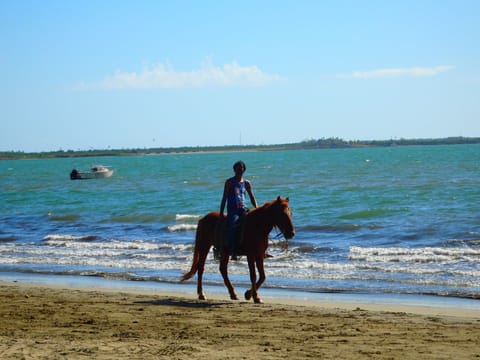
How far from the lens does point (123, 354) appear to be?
796 cm

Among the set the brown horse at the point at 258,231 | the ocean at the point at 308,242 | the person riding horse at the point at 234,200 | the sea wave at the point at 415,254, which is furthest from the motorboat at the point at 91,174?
the person riding horse at the point at 234,200

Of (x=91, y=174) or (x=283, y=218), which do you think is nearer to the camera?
(x=283, y=218)

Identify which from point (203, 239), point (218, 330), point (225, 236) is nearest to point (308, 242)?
point (203, 239)

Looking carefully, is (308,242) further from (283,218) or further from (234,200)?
(283,218)

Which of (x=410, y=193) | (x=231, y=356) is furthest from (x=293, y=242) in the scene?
(x=410, y=193)

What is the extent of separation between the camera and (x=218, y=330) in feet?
30.9

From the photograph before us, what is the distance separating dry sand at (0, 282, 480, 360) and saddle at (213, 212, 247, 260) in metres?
0.84

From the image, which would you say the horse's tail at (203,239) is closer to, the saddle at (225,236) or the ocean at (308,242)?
the saddle at (225,236)

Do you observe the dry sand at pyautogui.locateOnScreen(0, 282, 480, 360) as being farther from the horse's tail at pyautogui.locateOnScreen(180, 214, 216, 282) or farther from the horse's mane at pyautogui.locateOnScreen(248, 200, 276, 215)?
the horse's mane at pyautogui.locateOnScreen(248, 200, 276, 215)

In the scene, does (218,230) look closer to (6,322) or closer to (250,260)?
(250,260)

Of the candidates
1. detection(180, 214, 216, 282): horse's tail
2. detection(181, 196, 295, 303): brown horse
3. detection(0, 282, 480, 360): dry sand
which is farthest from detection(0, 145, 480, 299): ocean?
detection(0, 282, 480, 360): dry sand

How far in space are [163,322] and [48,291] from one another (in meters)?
4.15

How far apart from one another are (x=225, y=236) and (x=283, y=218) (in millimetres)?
1120

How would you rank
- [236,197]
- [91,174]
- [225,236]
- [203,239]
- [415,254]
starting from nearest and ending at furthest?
1. [236,197]
2. [225,236]
3. [203,239]
4. [415,254]
5. [91,174]
